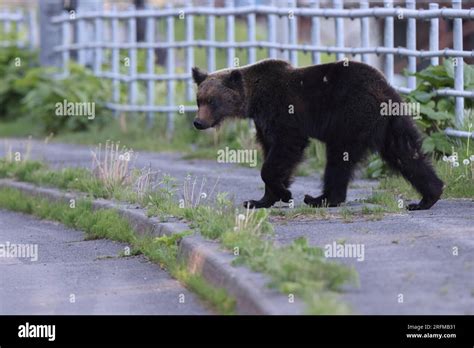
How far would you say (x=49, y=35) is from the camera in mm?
20688

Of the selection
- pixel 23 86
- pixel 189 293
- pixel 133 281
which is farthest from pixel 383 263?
pixel 23 86

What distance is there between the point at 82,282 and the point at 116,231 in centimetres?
181

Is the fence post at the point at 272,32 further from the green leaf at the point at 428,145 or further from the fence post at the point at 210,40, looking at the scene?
the green leaf at the point at 428,145

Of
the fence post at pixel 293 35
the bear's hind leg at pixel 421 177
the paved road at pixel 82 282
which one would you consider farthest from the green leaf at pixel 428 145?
the fence post at pixel 293 35

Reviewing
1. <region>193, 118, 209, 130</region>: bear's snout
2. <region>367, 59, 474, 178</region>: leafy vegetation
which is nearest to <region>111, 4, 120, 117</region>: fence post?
<region>367, 59, 474, 178</region>: leafy vegetation

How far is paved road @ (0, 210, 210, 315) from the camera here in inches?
290

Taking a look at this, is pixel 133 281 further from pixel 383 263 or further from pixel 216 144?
pixel 216 144

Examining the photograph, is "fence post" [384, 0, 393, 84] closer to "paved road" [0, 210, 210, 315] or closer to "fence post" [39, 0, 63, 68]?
"paved road" [0, 210, 210, 315]

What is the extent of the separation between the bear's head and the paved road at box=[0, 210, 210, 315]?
1.46m

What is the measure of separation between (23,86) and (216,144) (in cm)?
611

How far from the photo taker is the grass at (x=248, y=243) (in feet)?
21.3

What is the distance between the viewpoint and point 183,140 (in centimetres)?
1617

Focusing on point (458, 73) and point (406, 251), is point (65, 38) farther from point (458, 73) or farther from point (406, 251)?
point (406, 251)

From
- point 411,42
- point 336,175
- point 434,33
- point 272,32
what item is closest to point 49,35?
point 272,32
